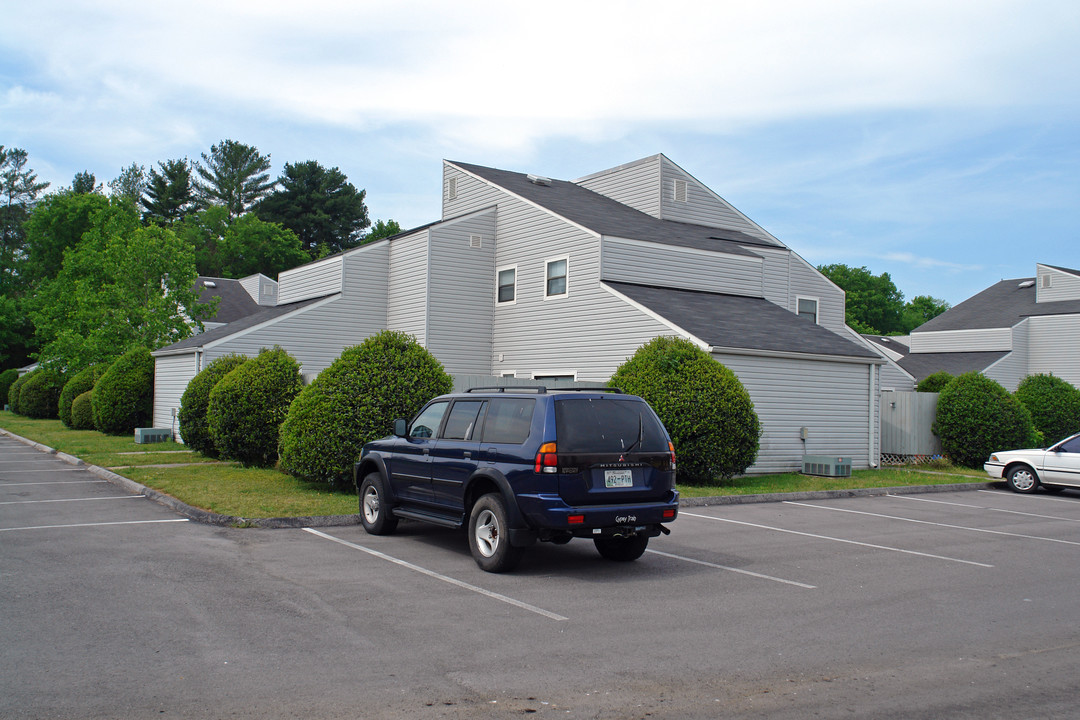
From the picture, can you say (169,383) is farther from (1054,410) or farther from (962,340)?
(962,340)

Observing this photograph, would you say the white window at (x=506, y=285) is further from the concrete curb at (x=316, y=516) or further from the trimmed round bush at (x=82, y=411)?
the trimmed round bush at (x=82, y=411)

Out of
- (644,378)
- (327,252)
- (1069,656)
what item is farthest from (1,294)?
(1069,656)

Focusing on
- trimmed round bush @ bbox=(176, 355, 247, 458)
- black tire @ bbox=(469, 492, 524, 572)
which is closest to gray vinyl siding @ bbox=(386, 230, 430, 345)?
trimmed round bush @ bbox=(176, 355, 247, 458)

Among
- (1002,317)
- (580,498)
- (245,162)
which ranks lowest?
(580,498)

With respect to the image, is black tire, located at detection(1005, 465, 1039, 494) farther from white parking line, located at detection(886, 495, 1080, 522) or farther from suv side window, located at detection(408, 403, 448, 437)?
suv side window, located at detection(408, 403, 448, 437)

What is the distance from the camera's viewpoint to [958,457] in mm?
22750

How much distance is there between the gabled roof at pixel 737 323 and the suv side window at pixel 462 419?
30.7ft

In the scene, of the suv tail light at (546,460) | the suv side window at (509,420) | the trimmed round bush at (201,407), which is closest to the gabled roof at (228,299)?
the trimmed round bush at (201,407)

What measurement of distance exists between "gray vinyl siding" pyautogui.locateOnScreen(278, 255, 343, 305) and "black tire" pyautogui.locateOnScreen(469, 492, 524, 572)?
19773 millimetres

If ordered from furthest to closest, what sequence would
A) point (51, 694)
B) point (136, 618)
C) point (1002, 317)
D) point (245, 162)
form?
point (245, 162) < point (1002, 317) < point (136, 618) < point (51, 694)

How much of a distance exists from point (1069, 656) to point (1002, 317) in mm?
42993

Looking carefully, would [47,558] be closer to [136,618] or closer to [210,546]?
[210,546]

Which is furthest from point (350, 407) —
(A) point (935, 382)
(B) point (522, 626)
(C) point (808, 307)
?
(A) point (935, 382)

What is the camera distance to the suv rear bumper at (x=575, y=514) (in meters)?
8.16
